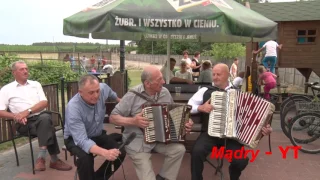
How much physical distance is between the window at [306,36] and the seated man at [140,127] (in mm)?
9149

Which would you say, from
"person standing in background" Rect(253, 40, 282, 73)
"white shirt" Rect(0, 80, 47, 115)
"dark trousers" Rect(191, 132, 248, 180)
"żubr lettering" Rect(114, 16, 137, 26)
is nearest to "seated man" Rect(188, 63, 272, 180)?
"dark trousers" Rect(191, 132, 248, 180)

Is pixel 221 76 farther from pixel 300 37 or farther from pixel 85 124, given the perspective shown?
pixel 300 37

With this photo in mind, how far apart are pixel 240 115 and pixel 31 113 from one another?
277 centimetres

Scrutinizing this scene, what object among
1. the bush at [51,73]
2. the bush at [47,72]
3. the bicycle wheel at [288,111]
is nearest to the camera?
the bicycle wheel at [288,111]

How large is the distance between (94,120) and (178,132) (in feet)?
3.04

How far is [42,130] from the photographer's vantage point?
4.25 meters

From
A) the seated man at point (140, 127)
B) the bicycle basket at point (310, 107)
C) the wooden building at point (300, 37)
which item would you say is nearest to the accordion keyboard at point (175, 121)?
the seated man at point (140, 127)

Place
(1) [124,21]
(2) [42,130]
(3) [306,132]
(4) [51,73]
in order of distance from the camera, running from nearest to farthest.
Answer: (1) [124,21], (2) [42,130], (3) [306,132], (4) [51,73]

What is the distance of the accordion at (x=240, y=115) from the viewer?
133 inches

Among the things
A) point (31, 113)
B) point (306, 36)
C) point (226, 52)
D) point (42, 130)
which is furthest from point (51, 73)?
point (226, 52)

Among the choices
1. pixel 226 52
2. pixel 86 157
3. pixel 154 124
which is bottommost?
pixel 86 157

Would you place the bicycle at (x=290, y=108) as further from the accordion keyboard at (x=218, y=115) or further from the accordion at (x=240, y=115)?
the accordion keyboard at (x=218, y=115)

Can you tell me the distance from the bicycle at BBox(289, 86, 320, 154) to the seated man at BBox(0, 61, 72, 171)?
12.0ft

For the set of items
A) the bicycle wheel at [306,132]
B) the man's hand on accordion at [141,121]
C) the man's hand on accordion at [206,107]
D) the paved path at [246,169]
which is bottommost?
the paved path at [246,169]
